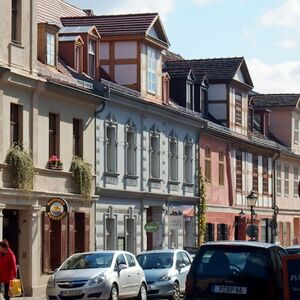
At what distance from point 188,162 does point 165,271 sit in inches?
769

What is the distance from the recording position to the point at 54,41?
4062 cm

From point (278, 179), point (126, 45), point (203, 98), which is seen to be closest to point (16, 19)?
point (126, 45)

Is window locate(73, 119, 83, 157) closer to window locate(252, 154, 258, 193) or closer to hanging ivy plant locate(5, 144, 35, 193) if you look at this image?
hanging ivy plant locate(5, 144, 35, 193)

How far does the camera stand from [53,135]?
39.7 m

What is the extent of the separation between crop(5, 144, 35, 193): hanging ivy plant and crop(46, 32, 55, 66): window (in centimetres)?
494

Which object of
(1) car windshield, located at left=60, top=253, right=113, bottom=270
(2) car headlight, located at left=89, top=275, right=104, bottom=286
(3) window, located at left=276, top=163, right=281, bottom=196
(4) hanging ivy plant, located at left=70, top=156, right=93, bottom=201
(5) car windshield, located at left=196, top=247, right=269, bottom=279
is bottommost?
(2) car headlight, located at left=89, top=275, right=104, bottom=286

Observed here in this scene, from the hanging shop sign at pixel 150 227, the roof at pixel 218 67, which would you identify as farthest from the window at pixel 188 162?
the hanging shop sign at pixel 150 227

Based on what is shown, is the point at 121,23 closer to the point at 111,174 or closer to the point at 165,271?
the point at 111,174

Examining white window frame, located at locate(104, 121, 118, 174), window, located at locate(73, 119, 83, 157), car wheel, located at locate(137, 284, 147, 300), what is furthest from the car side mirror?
white window frame, located at locate(104, 121, 118, 174)

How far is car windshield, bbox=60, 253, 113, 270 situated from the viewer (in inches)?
1260

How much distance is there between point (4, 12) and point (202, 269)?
16350 mm

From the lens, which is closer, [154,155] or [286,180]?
[154,155]

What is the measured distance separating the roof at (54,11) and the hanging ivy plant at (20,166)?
7.35m

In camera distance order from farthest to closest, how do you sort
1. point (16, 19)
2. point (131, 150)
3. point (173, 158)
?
point (173, 158) < point (131, 150) < point (16, 19)
